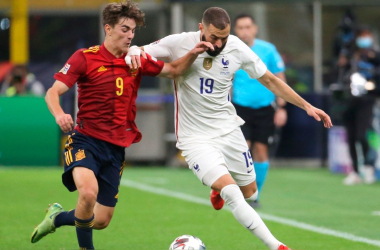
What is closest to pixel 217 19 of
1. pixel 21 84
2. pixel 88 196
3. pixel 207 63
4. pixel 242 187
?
pixel 207 63

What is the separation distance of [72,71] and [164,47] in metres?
0.99

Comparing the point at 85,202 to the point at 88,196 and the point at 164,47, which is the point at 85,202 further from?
the point at 164,47

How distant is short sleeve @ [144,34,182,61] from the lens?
717 centimetres

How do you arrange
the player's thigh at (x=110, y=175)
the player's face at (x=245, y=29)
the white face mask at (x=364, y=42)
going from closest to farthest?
1. the player's thigh at (x=110, y=175)
2. the player's face at (x=245, y=29)
3. the white face mask at (x=364, y=42)

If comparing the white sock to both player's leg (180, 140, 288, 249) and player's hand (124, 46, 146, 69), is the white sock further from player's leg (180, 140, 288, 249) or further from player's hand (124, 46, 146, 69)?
player's hand (124, 46, 146, 69)

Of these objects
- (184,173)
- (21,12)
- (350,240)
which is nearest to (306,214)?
(350,240)

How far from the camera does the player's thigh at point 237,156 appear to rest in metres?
7.21

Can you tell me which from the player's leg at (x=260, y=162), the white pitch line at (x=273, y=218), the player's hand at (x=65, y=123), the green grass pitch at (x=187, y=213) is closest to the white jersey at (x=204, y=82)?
the green grass pitch at (x=187, y=213)

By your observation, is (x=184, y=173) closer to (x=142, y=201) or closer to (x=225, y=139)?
(x=142, y=201)

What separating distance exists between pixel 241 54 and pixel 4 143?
34.3 ft

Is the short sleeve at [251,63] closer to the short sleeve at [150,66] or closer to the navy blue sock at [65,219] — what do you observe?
the short sleeve at [150,66]

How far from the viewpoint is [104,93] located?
6.77 meters

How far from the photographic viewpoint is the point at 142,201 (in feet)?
36.6

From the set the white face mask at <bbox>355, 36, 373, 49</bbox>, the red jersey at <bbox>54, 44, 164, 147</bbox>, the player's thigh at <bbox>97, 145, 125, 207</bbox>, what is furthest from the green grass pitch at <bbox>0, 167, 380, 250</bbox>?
the white face mask at <bbox>355, 36, 373, 49</bbox>
